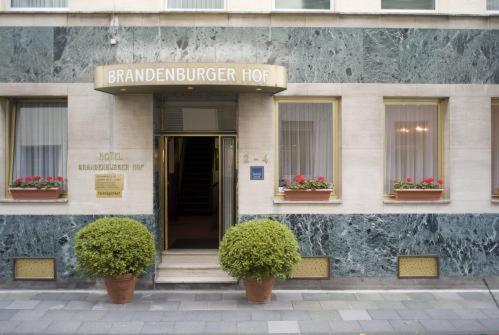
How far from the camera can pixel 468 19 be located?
11172 mm

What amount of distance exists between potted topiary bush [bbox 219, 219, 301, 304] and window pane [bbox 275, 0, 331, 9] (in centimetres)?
439

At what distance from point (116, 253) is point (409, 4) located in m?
7.46

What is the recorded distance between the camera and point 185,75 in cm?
977

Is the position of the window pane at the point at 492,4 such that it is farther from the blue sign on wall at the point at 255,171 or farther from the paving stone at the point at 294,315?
the paving stone at the point at 294,315

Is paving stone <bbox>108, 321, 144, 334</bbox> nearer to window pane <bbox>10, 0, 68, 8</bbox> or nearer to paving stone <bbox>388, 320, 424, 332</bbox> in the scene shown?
paving stone <bbox>388, 320, 424, 332</bbox>

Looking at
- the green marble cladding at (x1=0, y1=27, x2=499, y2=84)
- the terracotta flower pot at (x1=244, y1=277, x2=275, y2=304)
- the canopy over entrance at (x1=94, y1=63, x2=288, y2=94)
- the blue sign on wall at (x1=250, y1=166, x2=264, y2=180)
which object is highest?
the green marble cladding at (x1=0, y1=27, x2=499, y2=84)

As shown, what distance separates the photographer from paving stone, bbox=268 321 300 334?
28.7 feet

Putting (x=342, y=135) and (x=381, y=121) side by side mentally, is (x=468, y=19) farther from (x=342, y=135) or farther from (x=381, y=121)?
(x=342, y=135)

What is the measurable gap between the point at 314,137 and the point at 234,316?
4067mm

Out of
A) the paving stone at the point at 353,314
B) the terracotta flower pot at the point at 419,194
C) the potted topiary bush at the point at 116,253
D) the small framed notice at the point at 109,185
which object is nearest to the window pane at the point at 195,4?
the small framed notice at the point at 109,185

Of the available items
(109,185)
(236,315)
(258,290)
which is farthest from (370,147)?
(109,185)

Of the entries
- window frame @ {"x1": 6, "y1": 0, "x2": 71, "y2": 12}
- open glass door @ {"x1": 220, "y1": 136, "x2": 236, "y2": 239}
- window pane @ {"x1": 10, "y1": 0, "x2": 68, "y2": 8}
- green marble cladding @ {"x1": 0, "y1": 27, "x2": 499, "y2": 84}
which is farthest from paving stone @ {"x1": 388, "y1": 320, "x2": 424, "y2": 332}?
window pane @ {"x1": 10, "y1": 0, "x2": 68, "y2": 8}

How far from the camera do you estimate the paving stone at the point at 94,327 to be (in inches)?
343

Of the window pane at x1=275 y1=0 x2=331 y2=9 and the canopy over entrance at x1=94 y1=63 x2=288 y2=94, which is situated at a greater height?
the window pane at x1=275 y1=0 x2=331 y2=9
